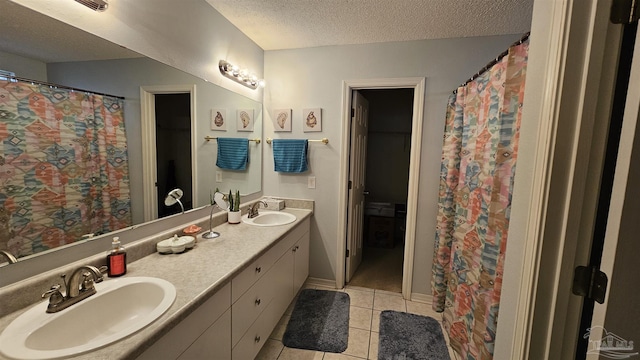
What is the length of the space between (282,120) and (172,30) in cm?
119

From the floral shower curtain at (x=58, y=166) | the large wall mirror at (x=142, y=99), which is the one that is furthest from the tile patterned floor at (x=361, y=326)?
the floral shower curtain at (x=58, y=166)

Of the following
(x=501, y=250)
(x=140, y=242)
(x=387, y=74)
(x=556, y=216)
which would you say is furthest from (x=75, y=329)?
(x=387, y=74)

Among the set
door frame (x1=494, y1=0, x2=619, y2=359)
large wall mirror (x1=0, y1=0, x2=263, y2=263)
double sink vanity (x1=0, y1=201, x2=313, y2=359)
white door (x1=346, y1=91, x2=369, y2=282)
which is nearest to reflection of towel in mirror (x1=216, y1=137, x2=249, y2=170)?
large wall mirror (x1=0, y1=0, x2=263, y2=263)

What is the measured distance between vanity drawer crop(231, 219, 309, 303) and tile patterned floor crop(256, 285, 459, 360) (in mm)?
661

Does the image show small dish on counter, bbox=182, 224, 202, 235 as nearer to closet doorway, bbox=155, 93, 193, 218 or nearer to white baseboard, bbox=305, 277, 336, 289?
closet doorway, bbox=155, 93, 193, 218

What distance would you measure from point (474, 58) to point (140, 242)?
2827 millimetres

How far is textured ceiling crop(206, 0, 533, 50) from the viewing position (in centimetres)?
176

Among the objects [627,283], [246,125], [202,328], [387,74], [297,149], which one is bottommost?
[202,328]

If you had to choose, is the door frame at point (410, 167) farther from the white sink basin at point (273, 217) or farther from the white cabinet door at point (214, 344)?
the white cabinet door at point (214, 344)

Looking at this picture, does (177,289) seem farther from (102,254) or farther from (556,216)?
(556,216)

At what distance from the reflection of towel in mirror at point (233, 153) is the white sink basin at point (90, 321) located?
1.15m

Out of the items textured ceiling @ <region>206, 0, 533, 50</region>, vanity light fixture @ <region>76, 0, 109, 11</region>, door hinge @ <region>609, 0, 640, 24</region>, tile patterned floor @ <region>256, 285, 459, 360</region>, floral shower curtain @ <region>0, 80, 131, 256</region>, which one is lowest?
tile patterned floor @ <region>256, 285, 459, 360</region>

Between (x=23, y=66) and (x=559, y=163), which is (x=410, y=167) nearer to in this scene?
(x=559, y=163)

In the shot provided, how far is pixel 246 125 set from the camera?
2.41m
